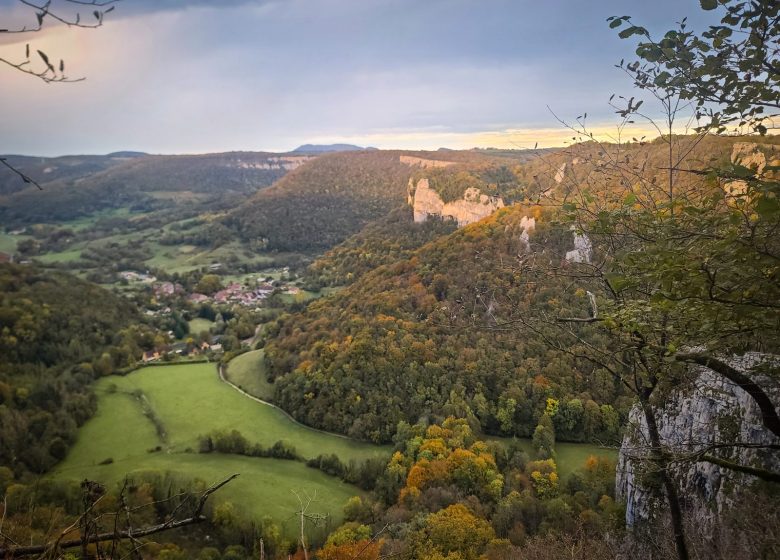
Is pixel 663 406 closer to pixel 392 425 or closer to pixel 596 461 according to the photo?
pixel 596 461

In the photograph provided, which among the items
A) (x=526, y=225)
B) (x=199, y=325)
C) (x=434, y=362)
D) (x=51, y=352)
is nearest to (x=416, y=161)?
(x=199, y=325)

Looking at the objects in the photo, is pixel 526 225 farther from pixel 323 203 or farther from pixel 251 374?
pixel 323 203

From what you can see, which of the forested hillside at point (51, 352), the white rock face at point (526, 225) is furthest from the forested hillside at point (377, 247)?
the forested hillside at point (51, 352)

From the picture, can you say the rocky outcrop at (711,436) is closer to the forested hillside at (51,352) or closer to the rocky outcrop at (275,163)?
the forested hillside at (51,352)

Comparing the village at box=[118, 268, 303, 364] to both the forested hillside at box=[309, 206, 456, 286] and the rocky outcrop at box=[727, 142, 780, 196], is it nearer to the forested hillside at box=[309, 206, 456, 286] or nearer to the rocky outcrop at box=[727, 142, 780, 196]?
the forested hillside at box=[309, 206, 456, 286]

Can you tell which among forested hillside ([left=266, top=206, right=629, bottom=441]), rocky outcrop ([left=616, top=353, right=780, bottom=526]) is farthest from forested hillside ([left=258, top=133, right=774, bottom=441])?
rocky outcrop ([left=616, top=353, right=780, bottom=526])
